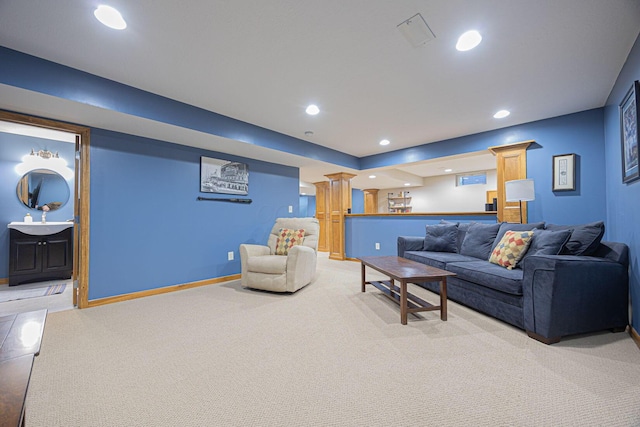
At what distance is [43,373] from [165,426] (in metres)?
1.07

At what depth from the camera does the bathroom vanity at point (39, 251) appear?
142 inches

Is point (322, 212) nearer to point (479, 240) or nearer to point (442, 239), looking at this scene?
point (442, 239)

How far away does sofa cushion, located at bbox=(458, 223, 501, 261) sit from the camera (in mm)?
3154

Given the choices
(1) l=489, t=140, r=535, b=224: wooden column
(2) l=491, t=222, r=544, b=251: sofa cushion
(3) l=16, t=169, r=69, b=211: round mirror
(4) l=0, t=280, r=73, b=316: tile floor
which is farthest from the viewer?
(3) l=16, t=169, r=69, b=211: round mirror

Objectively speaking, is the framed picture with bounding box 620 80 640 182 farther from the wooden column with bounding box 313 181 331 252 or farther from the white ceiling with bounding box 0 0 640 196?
the wooden column with bounding box 313 181 331 252

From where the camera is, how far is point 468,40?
75.6 inches

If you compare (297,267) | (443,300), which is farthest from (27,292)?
(443,300)

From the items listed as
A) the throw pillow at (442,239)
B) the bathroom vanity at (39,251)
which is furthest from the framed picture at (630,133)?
the bathroom vanity at (39,251)

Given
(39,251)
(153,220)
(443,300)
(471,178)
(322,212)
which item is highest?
(471,178)

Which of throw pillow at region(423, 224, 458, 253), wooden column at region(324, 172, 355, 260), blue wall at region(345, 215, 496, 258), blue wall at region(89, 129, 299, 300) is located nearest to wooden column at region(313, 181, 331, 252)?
wooden column at region(324, 172, 355, 260)

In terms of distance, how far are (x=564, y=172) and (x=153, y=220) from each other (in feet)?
17.1

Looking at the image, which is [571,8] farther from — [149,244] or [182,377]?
[149,244]

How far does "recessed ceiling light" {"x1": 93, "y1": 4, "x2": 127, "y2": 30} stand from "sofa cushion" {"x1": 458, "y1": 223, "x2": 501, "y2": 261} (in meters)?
4.00

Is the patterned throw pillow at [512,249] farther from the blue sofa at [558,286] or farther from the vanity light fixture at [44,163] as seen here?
the vanity light fixture at [44,163]
